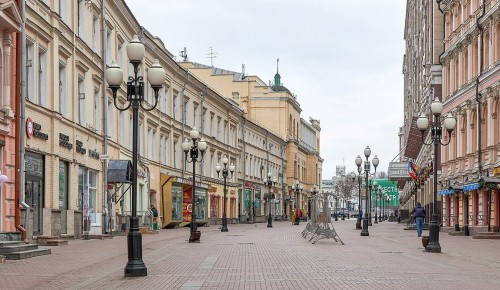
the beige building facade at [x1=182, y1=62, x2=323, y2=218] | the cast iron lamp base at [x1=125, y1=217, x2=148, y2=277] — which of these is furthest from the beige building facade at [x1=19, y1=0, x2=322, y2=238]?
the beige building facade at [x1=182, y1=62, x2=323, y2=218]

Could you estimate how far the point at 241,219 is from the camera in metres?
75.9

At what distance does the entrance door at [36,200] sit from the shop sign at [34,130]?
1367mm

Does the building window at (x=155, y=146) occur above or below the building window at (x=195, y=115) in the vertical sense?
below

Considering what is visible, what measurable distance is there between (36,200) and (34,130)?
231cm

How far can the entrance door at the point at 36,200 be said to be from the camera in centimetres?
2539

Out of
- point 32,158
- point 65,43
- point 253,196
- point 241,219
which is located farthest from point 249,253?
point 253,196

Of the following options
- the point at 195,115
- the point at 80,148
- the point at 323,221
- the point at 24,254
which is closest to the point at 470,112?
the point at 323,221

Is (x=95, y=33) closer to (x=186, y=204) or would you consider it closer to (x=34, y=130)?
(x=34, y=130)

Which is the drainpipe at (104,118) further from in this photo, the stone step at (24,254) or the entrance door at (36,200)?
the stone step at (24,254)

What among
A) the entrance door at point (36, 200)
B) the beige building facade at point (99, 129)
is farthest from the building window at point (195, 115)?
the entrance door at point (36, 200)

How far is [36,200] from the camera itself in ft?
85.8

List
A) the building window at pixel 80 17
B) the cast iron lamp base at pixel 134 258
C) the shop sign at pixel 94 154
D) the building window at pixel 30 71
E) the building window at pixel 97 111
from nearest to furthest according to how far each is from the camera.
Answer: the cast iron lamp base at pixel 134 258
the building window at pixel 30 71
the building window at pixel 80 17
the shop sign at pixel 94 154
the building window at pixel 97 111

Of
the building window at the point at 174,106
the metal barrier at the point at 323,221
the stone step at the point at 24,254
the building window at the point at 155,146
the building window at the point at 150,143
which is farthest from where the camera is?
the building window at the point at 174,106

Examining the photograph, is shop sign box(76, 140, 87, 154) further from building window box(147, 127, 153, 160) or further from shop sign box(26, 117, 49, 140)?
building window box(147, 127, 153, 160)
